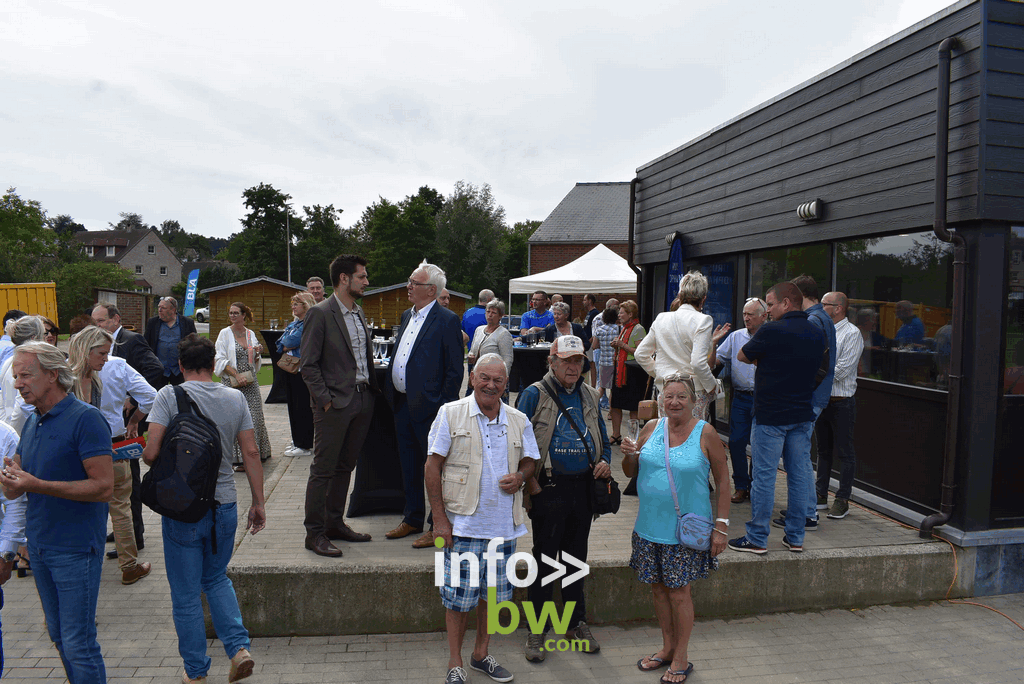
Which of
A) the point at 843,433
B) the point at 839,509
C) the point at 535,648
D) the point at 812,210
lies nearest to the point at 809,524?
the point at 839,509

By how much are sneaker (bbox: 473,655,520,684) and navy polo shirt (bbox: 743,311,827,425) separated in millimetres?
2494

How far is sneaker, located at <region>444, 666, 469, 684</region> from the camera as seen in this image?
3.43m

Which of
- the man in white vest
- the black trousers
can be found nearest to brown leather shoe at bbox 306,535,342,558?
the man in white vest

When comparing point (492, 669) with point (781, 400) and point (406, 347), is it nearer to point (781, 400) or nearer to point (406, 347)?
point (406, 347)

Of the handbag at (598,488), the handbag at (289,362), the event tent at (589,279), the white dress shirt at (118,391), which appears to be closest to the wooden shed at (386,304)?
the event tent at (589,279)

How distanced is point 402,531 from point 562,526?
4.99ft

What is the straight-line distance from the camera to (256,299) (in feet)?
96.1

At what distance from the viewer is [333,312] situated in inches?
176

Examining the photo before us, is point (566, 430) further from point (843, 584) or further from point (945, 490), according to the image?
point (945, 490)

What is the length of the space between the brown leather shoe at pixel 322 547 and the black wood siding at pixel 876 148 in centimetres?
511

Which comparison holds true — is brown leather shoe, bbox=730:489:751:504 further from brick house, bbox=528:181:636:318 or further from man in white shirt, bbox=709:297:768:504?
brick house, bbox=528:181:636:318

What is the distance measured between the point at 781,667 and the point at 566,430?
6.31ft

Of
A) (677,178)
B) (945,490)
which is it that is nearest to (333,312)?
(945,490)

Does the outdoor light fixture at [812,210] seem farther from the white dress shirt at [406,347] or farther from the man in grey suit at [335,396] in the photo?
the man in grey suit at [335,396]
